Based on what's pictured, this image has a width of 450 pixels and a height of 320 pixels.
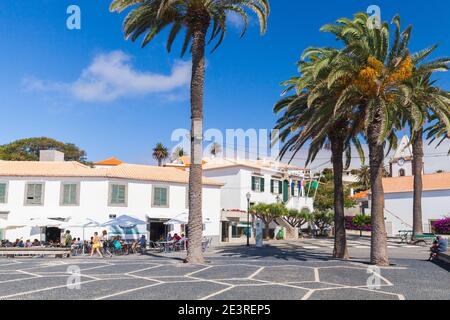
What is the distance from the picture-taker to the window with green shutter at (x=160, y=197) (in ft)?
113

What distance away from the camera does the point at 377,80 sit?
1748cm

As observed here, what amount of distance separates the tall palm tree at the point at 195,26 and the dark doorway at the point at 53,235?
17127 mm

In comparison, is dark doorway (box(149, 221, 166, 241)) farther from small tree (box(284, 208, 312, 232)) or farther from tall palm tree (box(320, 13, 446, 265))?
tall palm tree (box(320, 13, 446, 265))

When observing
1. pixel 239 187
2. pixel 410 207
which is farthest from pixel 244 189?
pixel 410 207

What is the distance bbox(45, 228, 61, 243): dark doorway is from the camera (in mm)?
31734

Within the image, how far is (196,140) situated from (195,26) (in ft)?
18.0

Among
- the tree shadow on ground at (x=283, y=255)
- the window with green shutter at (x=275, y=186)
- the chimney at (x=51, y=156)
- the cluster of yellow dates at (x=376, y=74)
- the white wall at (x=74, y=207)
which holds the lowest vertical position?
the tree shadow on ground at (x=283, y=255)

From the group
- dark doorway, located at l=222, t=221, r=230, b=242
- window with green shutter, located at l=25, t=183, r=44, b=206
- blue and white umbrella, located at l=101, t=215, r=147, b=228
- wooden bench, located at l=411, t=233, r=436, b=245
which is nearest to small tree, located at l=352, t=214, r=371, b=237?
wooden bench, located at l=411, t=233, r=436, b=245

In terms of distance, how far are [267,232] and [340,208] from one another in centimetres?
2142

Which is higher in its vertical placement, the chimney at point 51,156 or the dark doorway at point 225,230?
the chimney at point 51,156

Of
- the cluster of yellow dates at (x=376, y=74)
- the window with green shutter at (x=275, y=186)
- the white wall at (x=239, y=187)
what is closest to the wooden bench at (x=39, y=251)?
the cluster of yellow dates at (x=376, y=74)

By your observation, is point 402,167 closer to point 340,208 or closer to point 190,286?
point 340,208

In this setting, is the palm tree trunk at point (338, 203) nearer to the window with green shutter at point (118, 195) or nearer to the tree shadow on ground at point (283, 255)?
the tree shadow on ground at point (283, 255)

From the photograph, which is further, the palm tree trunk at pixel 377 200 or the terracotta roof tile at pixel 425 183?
the terracotta roof tile at pixel 425 183
